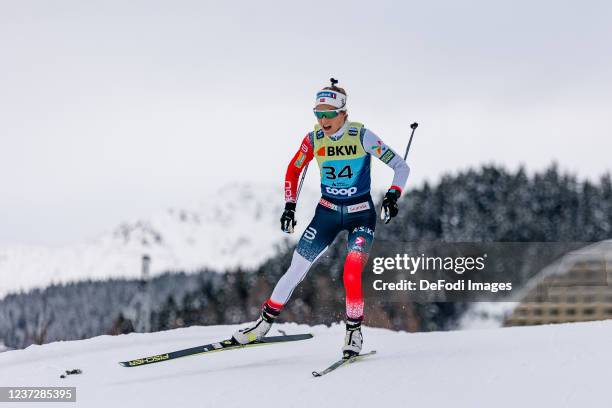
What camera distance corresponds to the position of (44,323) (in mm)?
76500

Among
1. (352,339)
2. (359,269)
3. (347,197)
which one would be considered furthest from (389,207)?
(352,339)

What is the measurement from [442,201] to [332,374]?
56859 millimetres

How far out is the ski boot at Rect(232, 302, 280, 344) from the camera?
30.9ft

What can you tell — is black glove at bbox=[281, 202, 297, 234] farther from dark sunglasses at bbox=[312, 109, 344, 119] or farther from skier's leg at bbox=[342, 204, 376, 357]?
dark sunglasses at bbox=[312, 109, 344, 119]

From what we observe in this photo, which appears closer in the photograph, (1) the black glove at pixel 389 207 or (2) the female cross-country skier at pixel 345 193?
(1) the black glove at pixel 389 207

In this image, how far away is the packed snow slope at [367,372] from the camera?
732cm

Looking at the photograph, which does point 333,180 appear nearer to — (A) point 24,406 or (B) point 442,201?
(A) point 24,406

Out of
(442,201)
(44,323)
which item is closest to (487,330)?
(442,201)

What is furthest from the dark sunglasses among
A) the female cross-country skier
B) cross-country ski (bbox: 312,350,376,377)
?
cross-country ski (bbox: 312,350,376,377)

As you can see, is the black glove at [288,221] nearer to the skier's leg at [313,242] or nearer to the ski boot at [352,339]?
the skier's leg at [313,242]

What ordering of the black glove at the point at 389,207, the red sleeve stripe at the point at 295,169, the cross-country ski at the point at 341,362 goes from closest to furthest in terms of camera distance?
the cross-country ski at the point at 341,362
the black glove at the point at 389,207
the red sleeve stripe at the point at 295,169

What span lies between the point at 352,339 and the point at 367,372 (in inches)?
29.0

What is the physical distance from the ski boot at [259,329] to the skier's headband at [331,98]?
2.43 m

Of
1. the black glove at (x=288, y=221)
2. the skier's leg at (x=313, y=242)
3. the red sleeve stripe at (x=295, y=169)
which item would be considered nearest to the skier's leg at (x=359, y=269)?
the skier's leg at (x=313, y=242)
